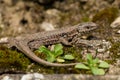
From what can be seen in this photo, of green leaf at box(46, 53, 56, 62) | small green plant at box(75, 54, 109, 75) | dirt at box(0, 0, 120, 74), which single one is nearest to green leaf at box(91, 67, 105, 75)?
small green plant at box(75, 54, 109, 75)

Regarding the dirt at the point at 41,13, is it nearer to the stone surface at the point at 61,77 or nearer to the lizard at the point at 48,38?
the lizard at the point at 48,38

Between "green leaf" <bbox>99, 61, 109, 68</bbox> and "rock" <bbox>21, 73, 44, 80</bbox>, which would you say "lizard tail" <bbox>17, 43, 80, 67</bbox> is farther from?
"green leaf" <bbox>99, 61, 109, 68</bbox>

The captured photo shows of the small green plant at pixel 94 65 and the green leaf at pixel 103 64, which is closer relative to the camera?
the small green plant at pixel 94 65

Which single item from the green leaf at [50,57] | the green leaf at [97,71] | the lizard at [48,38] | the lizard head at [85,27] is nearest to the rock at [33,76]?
the green leaf at [50,57]

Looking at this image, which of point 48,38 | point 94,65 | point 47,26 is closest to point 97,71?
point 94,65

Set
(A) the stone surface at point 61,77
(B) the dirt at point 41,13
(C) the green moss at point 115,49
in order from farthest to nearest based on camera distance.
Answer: (B) the dirt at point 41,13 < (C) the green moss at point 115,49 < (A) the stone surface at point 61,77

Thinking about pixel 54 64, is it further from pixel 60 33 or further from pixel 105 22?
pixel 105 22
